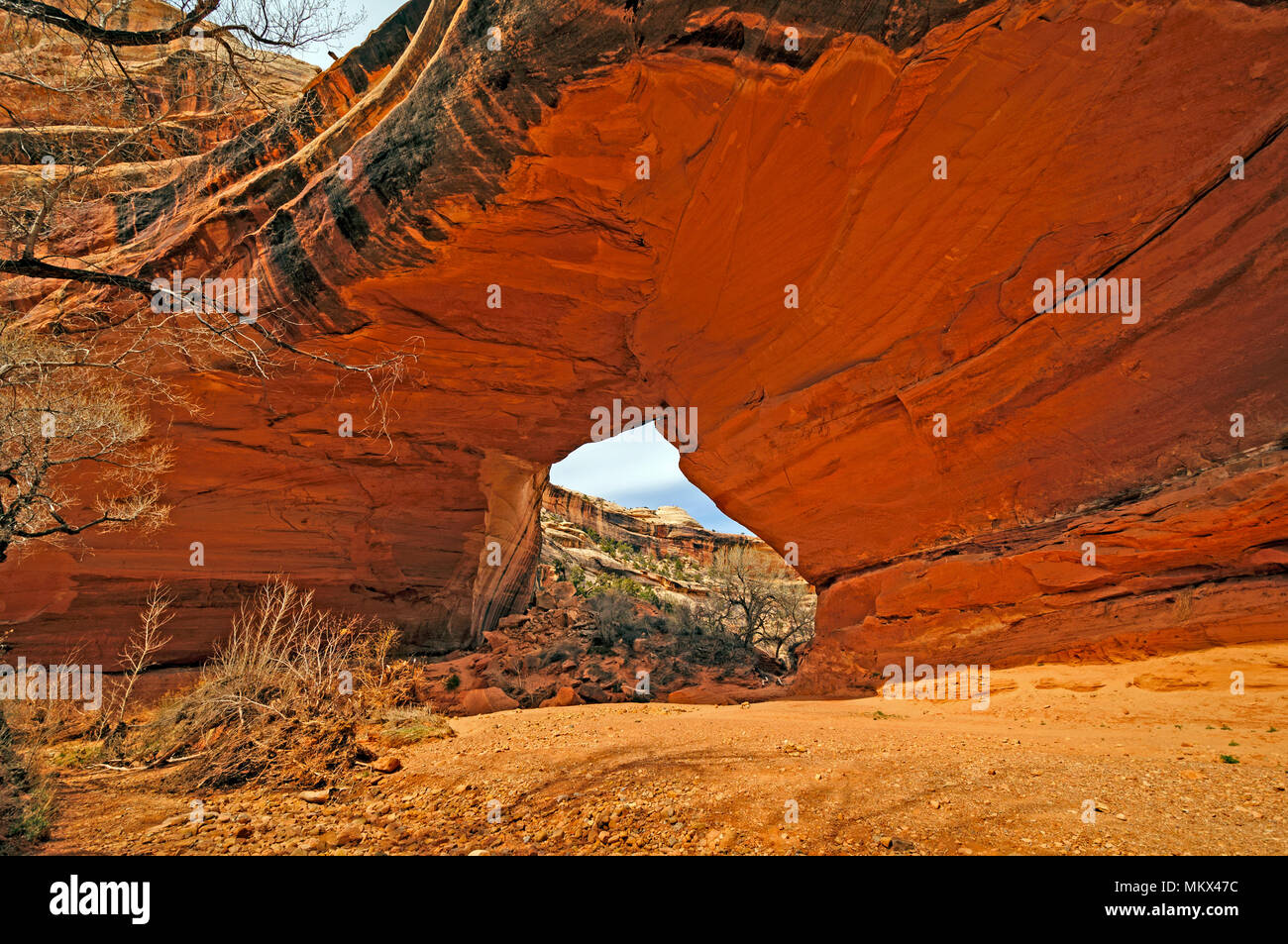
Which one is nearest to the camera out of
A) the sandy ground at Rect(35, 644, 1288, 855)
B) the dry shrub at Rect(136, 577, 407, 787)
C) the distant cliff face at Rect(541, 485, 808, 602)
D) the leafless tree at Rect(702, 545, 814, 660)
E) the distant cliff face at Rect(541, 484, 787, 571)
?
the sandy ground at Rect(35, 644, 1288, 855)

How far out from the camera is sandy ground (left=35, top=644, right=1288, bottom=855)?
2549 mm

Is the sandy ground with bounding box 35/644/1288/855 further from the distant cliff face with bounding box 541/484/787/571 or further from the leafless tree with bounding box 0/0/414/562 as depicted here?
the distant cliff face with bounding box 541/484/787/571

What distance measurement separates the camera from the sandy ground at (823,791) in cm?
255

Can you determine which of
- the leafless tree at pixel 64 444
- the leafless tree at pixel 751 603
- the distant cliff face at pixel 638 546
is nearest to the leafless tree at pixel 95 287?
the leafless tree at pixel 64 444

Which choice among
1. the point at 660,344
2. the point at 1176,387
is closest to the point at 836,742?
the point at 1176,387

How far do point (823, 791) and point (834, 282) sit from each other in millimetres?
5890

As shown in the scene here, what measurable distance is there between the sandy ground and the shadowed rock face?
6.23 feet

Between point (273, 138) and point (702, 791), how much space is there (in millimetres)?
10807

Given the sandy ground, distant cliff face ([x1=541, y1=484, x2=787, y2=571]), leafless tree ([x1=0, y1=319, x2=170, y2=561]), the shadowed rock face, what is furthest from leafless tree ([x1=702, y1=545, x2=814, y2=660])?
distant cliff face ([x1=541, y1=484, x2=787, y2=571])

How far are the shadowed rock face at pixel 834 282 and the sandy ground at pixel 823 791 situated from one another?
1899mm

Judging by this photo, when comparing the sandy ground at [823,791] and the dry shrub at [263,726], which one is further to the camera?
the dry shrub at [263,726]

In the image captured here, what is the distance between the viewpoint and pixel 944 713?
6359 millimetres

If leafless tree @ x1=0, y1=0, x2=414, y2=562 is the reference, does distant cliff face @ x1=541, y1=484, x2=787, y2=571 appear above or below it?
below

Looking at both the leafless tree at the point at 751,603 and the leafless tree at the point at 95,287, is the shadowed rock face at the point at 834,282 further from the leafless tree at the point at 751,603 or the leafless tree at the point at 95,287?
the leafless tree at the point at 751,603
